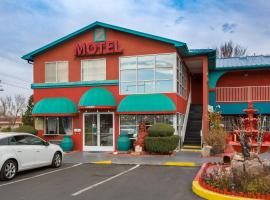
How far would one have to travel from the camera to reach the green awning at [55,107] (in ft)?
60.2

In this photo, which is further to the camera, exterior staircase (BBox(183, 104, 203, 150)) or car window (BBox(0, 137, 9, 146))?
exterior staircase (BBox(183, 104, 203, 150))

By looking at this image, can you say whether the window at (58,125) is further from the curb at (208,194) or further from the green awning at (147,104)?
the curb at (208,194)

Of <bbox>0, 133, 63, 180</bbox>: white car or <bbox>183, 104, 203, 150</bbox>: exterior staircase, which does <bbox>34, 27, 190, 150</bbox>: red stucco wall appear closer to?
<bbox>183, 104, 203, 150</bbox>: exterior staircase

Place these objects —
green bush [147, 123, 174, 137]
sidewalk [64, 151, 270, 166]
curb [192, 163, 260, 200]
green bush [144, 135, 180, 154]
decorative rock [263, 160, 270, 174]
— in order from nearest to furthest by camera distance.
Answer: curb [192, 163, 260, 200] → decorative rock [263, 160, 270, 174] → sidewalk [64, 151, 270, 166] → green bush [144, 135, 180, 154] → green bush [147, 123, 174, 137]

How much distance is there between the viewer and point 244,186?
25.0ft

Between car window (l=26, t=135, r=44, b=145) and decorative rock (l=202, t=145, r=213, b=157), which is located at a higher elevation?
car window (l=26, t=135, r=44, b=145)

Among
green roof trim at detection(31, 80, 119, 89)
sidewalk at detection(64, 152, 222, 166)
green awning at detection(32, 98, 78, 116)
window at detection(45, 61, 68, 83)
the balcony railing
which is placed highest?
window at detection(45, 61, 68, 83)

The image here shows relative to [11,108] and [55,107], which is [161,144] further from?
[11,108]

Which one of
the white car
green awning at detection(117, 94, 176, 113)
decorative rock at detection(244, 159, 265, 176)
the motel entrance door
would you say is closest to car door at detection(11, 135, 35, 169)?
the white car

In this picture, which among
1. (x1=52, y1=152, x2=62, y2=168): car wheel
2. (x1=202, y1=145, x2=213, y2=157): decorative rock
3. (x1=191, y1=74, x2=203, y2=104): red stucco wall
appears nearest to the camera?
(x1=52, y1=152, x2=62, y2=168): car wheel

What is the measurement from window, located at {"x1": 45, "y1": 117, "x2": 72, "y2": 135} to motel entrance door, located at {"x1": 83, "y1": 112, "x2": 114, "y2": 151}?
3.78 ft

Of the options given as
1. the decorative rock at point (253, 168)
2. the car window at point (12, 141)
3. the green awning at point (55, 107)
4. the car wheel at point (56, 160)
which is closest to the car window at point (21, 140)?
the car window at point (12, 141)

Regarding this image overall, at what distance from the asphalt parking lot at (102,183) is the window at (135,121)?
4847 mm

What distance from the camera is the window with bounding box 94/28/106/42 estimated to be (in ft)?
61.8
